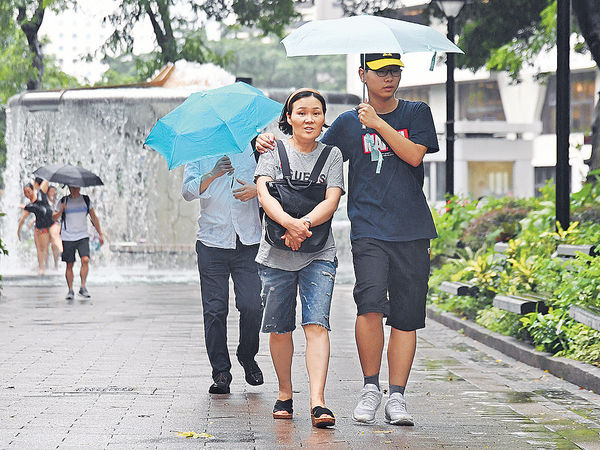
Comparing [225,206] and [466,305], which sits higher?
[225,206]

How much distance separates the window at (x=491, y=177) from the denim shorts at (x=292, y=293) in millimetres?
60986

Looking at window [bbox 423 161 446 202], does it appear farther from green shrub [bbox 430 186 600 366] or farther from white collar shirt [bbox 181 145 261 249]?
white collar shirt [bbox 181 145 261 249]

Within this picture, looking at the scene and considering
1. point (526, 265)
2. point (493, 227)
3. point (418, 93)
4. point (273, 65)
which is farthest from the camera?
point (273, 65)

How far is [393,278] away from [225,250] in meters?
1.43

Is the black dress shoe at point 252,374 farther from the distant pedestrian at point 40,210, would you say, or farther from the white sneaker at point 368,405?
the distant pedestrian at point 40,210

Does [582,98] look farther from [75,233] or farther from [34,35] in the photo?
[75,233]

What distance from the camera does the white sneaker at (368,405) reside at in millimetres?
6734

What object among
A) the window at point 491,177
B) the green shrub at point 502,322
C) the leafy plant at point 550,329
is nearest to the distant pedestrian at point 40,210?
the green shrub at point 502,322

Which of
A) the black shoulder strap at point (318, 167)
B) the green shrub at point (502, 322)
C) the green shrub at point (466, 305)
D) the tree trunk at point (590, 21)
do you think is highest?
the tree trunk at point (590, 21)

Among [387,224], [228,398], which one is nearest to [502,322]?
[228,398]

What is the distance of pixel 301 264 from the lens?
22.3 feet

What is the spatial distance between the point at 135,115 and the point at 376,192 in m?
17.9

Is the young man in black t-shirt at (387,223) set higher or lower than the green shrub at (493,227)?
higher

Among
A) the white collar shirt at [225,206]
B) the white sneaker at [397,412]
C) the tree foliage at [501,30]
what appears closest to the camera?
the white sneaker at [397,412]
